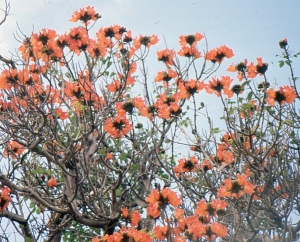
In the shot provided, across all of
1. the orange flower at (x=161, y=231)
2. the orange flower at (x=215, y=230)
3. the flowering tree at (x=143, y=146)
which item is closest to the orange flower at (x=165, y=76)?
the flowering tree at (x=143, y=146)

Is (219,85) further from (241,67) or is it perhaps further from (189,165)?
(189,165)

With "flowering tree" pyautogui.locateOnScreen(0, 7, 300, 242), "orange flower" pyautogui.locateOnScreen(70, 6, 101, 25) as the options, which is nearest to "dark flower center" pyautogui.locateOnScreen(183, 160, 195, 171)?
"flowering tree" pyautogui.locateOnScreen(0, 7, 300, 242)

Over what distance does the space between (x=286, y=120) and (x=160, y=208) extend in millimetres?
1904

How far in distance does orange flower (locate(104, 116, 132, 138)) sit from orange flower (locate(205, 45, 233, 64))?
1.37 meters

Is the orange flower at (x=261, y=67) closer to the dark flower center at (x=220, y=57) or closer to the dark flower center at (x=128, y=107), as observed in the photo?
the dark flower center at (x=220, y=57)

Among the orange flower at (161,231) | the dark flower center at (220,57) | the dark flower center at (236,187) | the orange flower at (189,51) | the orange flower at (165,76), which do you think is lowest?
the orange flower at (161,231)

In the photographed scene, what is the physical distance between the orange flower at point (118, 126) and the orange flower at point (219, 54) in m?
1.37

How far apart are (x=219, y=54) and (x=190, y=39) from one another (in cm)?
56

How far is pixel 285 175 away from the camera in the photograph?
399cm

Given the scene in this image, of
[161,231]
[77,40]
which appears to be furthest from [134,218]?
[77,40]

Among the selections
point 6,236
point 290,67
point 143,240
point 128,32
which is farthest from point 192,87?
point 6,236

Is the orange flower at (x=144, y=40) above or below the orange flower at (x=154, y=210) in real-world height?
above

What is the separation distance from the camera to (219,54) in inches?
191

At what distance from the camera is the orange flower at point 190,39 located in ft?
17.2
